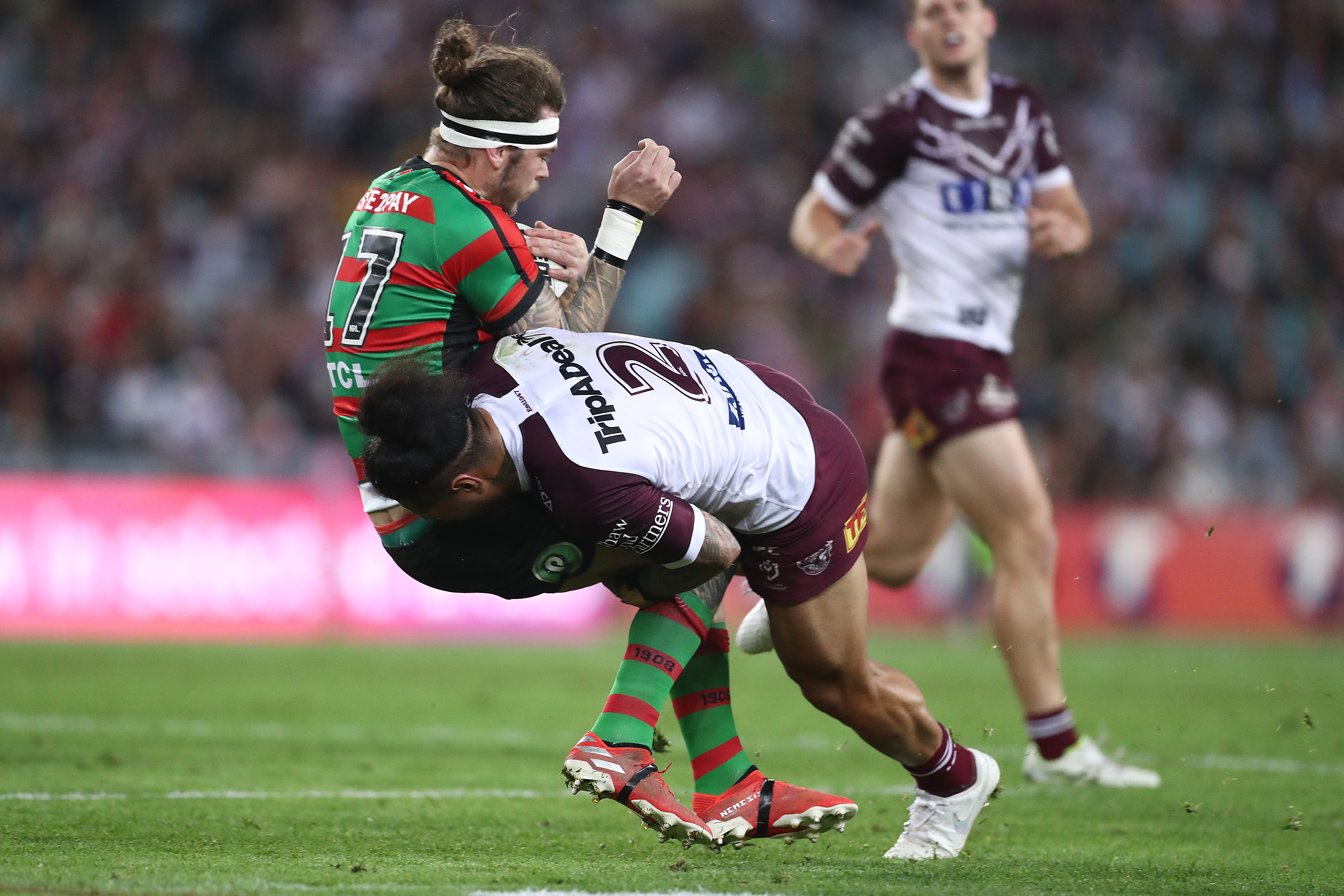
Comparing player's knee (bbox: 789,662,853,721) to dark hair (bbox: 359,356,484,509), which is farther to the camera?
player's knee (bbox: 789,662,853,721)

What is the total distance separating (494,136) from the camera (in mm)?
4449

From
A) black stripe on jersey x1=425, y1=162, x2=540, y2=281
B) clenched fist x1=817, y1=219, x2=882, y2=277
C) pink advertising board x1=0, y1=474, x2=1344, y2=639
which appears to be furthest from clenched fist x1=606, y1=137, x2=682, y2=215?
pink advertising board x1=0, y1=474, x2=1344, y2=639

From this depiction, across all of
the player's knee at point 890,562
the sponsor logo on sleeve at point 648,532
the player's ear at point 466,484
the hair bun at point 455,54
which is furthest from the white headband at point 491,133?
the player's knee at point 890,562

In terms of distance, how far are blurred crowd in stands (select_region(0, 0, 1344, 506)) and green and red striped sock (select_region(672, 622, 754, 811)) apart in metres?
9.84

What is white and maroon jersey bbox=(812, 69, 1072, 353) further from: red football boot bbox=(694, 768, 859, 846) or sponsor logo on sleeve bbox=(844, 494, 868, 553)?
red football boot bbox=(694, 768, 859, 846)

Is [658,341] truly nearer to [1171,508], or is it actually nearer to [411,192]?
[411,192]

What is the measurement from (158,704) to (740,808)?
5.06m

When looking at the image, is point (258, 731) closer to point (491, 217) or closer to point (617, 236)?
point (617, 236)

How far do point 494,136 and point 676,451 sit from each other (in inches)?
41.8

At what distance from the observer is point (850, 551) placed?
4492 mm

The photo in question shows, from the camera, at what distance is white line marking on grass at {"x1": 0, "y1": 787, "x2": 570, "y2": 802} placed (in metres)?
5.33

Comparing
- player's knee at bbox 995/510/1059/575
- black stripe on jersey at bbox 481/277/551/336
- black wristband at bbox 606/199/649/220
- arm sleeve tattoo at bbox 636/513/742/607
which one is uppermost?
black wristband at bbox 606/199/649/220

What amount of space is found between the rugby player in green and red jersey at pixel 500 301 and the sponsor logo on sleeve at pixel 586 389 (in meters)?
0.06

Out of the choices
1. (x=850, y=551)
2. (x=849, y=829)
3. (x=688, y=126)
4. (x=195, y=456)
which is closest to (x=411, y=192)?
(x=850, y=551)
